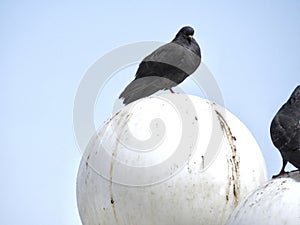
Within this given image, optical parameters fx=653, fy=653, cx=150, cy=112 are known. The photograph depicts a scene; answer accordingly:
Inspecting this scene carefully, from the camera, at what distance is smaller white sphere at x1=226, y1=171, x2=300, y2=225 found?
5418mm

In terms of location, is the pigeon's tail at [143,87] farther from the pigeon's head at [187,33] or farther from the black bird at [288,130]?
the black bird at [288,130]

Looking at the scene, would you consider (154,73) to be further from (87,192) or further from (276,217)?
(276,217)

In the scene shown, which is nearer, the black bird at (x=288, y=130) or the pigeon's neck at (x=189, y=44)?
the black bird at (x=288, y=130)

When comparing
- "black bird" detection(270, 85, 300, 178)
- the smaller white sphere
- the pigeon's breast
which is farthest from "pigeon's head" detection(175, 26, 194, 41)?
the smaller white sphere

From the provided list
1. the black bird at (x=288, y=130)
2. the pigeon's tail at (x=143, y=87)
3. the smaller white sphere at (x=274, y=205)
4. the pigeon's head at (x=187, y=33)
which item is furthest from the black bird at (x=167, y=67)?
the smaller white sphere at (x=274, y=205)

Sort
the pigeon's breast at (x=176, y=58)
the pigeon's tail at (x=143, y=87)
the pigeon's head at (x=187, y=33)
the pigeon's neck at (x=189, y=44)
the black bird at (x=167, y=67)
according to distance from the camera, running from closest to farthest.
→ the pigeon's tail at (x=143, y=87)
the black bird at (x=167, y=67)
the pigeon's breast at (x=176, y=58)
the pigeon's neck at (x=189, y=44)
the pigeon's head at (x=187, y=33)

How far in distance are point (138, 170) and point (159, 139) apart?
43 centimetres

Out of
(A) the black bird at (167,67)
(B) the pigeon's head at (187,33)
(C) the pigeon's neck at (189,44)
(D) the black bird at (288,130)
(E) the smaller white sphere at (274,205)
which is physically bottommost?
(E) the smaller white sphere at (274,205)

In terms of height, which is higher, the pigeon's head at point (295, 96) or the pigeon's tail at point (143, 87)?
the pigeon's tail at point (143, 87)

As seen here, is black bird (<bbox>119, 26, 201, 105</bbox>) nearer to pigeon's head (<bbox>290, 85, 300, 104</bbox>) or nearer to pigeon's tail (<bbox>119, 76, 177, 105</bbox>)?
pigeon's tail (<bbox>119, 76, 177, 105</bbox>)

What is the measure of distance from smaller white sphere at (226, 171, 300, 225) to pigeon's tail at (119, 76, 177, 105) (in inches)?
140

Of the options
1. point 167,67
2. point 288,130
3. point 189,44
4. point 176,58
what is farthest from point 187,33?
point 288,130

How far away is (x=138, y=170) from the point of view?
7258 millimetres

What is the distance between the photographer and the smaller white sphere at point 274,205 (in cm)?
542
